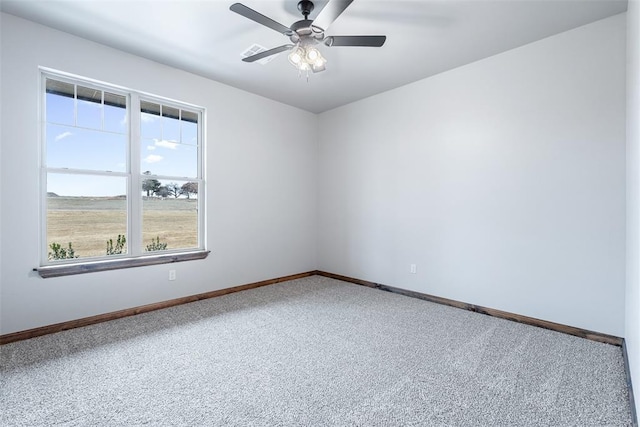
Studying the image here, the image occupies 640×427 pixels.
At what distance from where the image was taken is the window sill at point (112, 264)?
274 centimetres

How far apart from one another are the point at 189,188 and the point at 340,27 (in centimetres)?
255

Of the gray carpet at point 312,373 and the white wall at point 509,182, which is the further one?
the white wall at point 509,182

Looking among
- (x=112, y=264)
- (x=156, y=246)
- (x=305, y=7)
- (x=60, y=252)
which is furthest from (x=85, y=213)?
(x=305, y=7)

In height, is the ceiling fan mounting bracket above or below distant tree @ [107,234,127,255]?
above

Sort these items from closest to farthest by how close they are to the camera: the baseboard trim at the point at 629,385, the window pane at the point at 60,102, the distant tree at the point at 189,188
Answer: the baseboard trim at the point at 629,385, the window pane at the point at 60,102, the distant tree at the point at 189,188

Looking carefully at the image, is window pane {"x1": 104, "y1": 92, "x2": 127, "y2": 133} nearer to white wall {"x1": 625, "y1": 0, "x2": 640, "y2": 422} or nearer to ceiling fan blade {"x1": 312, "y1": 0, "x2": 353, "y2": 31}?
ceiling fan blade {"x1": 312, "y1": 0, "x2": 353, "y2": 31}

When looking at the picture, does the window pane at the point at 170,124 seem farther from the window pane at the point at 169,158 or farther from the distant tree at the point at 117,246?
the distant tree at the point at 117,246

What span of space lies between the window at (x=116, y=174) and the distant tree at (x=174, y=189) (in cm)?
1

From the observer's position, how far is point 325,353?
2.39m

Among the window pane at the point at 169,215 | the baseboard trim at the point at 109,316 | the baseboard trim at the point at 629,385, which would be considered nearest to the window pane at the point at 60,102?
the window pane at the point at 169,215

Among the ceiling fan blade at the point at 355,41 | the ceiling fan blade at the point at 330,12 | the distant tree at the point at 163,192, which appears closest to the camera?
the ceiling fan blade at the point at 330,12

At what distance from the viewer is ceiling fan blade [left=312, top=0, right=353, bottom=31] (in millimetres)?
1908

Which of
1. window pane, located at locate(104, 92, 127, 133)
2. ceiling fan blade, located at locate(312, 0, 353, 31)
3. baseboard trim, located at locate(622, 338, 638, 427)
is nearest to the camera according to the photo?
baseboard trim, located at locate(622, 338, 638, 427)

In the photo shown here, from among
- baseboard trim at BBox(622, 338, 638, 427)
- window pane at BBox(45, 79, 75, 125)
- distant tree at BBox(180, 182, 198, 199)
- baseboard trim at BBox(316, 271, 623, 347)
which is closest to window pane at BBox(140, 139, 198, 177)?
distant tree at BBox(180, 182, 198, 199)
